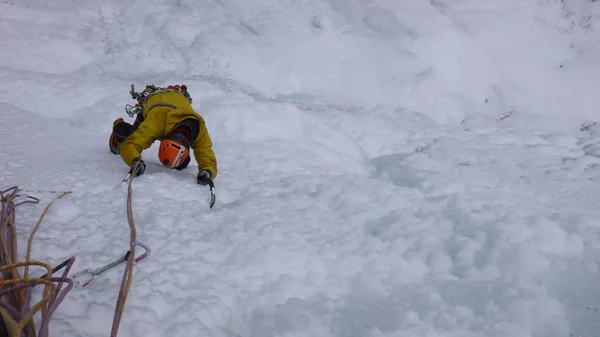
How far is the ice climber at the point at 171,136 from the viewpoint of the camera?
3.30m

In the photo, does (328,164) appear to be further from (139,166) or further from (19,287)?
(19,287)

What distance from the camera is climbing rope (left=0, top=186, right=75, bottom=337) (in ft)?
4.60

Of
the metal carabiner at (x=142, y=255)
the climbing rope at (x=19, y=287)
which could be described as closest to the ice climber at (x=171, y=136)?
the climbing rope at (x=19, y=287)

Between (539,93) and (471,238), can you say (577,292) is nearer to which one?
(471,238)

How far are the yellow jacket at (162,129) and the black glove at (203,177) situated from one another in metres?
0.05

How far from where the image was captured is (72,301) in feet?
5.90

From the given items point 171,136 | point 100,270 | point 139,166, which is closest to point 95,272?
point 100,270

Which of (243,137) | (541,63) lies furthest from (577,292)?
(541,63)

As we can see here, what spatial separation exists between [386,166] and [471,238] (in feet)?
6.02

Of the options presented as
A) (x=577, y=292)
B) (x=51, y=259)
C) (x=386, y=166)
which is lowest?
(x=386, y=166)

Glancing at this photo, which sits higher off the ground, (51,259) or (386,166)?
(51,259)

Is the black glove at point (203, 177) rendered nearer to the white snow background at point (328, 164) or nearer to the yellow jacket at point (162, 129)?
the yellow jacket at point (162, 129)

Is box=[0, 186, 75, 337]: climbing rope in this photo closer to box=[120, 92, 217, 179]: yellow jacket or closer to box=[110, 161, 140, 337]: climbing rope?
box=[110, 161, 140, 337]: climbing rope

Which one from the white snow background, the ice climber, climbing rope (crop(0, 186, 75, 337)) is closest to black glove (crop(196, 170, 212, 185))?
the ice climber
